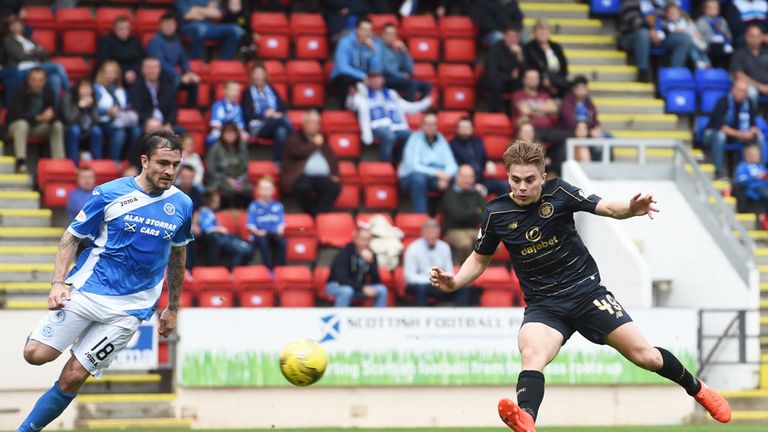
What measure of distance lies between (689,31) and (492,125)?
3.89 m

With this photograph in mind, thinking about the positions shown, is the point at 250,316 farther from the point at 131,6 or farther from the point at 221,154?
the point at 131,6

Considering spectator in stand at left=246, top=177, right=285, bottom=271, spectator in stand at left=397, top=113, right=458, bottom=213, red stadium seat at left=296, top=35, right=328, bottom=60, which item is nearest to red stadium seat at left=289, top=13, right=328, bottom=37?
red stadium seat at left=296, top=35, right=328, bottom=60

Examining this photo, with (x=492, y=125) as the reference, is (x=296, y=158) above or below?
below

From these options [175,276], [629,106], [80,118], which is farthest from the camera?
[629,106]

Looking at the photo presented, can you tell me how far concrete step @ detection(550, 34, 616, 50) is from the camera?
68.1ft

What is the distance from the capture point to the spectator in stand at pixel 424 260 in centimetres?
1566

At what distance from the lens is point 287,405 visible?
13.8 meters

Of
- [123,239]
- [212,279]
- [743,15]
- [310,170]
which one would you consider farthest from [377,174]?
[123,239]

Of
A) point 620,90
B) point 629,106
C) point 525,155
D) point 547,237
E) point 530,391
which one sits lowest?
point 530,391

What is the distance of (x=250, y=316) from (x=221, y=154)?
9.97 feet

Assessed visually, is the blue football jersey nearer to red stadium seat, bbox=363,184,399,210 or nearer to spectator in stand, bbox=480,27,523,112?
red stadium seat, bbox=363,184,399,210

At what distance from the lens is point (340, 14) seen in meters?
18.7

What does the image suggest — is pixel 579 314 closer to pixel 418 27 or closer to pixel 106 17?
pixel 418 27

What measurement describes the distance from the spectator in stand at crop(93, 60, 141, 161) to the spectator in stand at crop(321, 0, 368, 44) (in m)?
3.28
